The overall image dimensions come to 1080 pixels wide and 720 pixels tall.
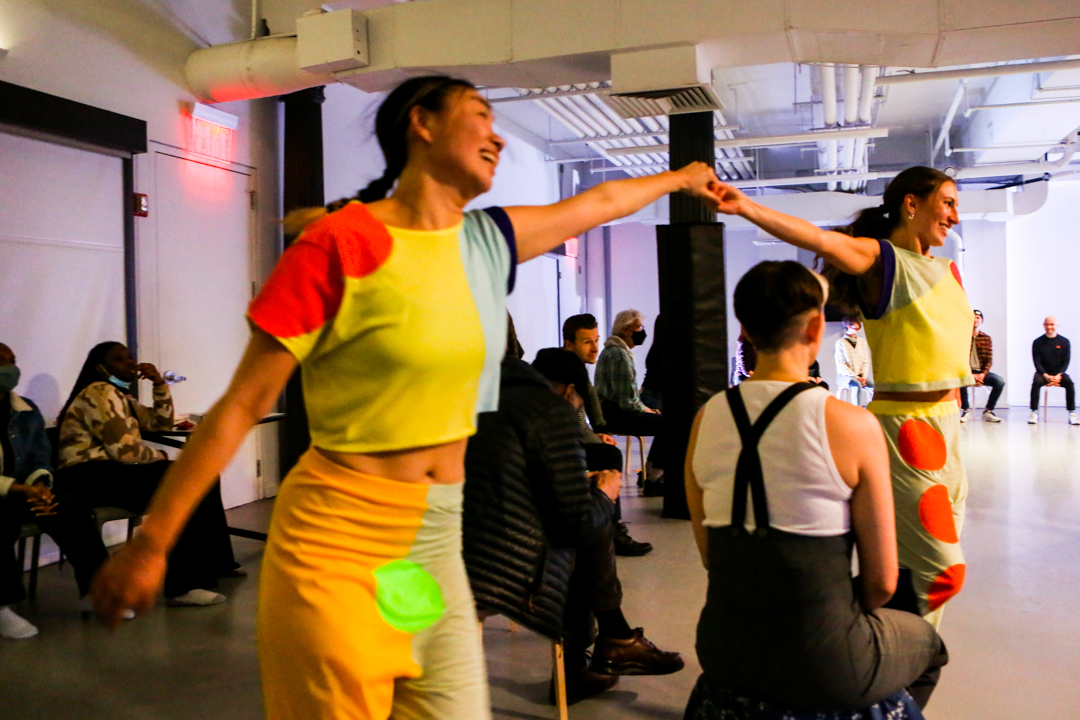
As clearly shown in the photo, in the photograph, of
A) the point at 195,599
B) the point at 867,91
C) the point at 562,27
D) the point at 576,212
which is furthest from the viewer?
the point at 867,91

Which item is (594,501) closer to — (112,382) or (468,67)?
(112,382)

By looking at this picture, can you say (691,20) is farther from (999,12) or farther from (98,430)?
(98,430)

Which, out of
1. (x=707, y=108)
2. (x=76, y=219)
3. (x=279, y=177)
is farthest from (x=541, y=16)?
(x=76, y=219)

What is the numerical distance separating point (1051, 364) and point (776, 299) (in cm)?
1137

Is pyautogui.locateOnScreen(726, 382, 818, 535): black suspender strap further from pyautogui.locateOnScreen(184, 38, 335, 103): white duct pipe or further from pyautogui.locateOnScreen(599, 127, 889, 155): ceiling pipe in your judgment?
pyautogui.locateOnScreen(599, 127, 889, 155): ceiling pipe

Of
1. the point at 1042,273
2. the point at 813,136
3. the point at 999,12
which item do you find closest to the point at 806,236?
the point at 999,12

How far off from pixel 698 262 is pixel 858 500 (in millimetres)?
3912

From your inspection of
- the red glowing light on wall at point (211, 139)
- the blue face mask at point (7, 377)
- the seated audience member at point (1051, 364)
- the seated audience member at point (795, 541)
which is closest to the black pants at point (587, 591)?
the seated audience member at point (795, 541)

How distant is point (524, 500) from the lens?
219 centimetres

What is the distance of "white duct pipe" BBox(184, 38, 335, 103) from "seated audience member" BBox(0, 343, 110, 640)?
7.79 ft

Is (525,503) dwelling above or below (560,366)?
below

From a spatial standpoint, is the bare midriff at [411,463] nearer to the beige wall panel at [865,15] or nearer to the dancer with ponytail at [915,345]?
the dancer with ponytail at [915,345]

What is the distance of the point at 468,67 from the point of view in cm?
522

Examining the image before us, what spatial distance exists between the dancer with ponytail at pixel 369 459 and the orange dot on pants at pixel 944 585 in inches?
51.0
